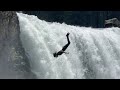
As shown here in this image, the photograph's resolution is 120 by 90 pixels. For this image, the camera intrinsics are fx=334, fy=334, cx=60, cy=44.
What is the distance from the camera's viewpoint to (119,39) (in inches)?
1275

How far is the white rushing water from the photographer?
71.3ft

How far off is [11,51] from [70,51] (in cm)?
548

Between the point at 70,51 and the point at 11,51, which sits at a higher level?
the point at 11,51

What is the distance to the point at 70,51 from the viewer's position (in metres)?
25.6

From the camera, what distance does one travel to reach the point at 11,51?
21797mm

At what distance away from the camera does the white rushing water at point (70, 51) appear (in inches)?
856

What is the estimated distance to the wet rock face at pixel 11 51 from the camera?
2086 cm

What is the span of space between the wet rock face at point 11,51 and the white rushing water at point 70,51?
0.39 metres

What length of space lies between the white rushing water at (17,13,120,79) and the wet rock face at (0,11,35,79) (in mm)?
390

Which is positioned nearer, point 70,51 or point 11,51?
point 11,51

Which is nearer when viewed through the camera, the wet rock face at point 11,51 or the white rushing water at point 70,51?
the wet rock face at point 11,51
